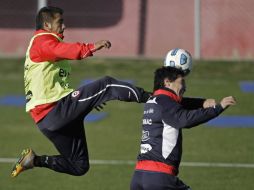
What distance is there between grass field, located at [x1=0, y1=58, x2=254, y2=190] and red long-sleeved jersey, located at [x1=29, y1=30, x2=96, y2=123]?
80.2 inches

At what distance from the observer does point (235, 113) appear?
16719 mm

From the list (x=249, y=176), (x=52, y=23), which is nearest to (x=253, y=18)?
(x=249, y=176)

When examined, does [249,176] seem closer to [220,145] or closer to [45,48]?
[220,145]

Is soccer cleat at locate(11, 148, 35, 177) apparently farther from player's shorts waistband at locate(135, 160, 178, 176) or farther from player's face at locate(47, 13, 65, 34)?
player's shorts waistband at locate(135, 160, 178, 176)

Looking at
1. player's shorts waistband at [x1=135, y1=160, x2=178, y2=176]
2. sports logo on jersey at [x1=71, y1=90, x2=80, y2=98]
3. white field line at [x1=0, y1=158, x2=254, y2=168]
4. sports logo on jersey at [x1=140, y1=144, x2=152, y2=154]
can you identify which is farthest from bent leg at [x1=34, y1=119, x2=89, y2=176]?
white field line at [x1=0, y1=158, x2=254, y2=168]

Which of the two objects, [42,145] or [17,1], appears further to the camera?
[17,1]

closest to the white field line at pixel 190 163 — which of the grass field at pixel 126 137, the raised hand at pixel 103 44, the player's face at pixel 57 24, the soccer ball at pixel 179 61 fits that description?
the grass field at pixel 126 137

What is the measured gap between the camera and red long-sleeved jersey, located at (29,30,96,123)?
32.4ft

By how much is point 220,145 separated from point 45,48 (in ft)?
17.0

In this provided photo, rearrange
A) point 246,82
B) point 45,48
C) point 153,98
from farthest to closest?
point 246,82
point 45,48
point 153,98

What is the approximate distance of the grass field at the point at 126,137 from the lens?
12398 millimetres

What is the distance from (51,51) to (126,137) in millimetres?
5275

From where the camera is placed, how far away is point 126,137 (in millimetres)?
15102

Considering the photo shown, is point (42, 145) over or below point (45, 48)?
below
